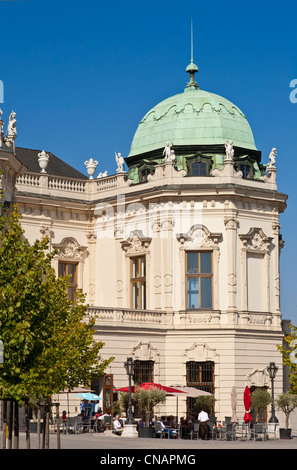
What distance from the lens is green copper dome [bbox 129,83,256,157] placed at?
52.4 meters

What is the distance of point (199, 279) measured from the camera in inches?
1975

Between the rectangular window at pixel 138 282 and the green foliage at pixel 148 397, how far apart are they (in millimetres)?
8417

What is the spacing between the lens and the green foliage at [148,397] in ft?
143

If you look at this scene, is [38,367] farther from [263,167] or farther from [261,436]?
[263,167]

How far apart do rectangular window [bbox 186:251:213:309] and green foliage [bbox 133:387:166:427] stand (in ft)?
24.1

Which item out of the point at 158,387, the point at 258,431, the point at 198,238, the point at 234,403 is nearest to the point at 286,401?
the point at 234,403

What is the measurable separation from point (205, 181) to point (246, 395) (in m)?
11.5

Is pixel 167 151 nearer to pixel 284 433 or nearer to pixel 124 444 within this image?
pixel 284 433

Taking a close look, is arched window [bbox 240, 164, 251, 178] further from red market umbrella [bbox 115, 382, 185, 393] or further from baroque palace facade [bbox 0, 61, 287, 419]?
red market umbrella [bbox 115, 382, 185, 393]

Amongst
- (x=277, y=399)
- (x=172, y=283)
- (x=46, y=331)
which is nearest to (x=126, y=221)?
(x=172, y=283)

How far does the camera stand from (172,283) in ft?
164

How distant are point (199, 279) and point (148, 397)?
8535mm

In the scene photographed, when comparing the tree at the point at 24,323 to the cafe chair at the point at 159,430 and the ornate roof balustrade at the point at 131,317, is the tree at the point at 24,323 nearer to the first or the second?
the cafe chair at the point at 159,430

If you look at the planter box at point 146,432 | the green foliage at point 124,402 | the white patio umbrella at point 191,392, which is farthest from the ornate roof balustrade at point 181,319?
the planter box at point 146,432
